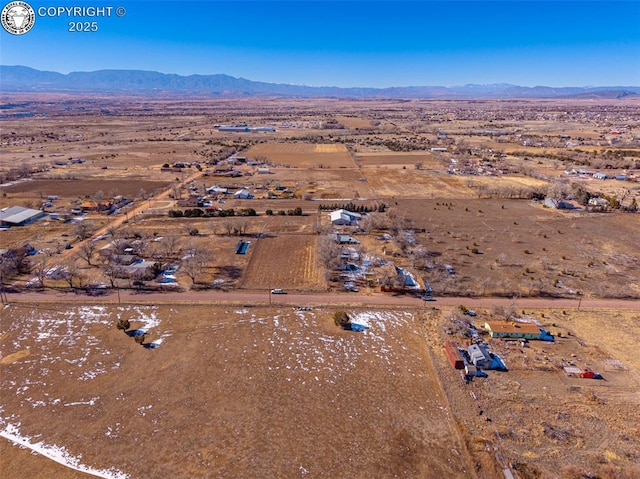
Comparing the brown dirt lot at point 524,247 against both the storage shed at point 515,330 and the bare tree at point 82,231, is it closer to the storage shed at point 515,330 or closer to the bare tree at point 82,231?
the storage shed at point 515,330

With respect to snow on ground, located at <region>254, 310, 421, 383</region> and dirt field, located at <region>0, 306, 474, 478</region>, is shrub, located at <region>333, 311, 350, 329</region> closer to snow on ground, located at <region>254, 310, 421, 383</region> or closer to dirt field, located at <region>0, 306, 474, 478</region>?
dirt field, located at <region>0, 306, 474, 478</region>

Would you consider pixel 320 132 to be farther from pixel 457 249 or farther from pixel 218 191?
pixel 457 249

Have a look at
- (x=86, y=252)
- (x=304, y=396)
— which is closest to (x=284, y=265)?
(x=304, y=396)

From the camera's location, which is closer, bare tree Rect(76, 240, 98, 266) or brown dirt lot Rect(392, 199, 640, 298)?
brown dirt lot Rect(392, 199, 640, 298)

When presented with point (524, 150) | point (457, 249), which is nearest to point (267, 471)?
point (457, 249)

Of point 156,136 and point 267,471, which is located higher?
point 156,136

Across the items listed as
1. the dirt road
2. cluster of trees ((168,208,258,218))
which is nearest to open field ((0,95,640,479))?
cluster of trees ((168,208,258,218))
